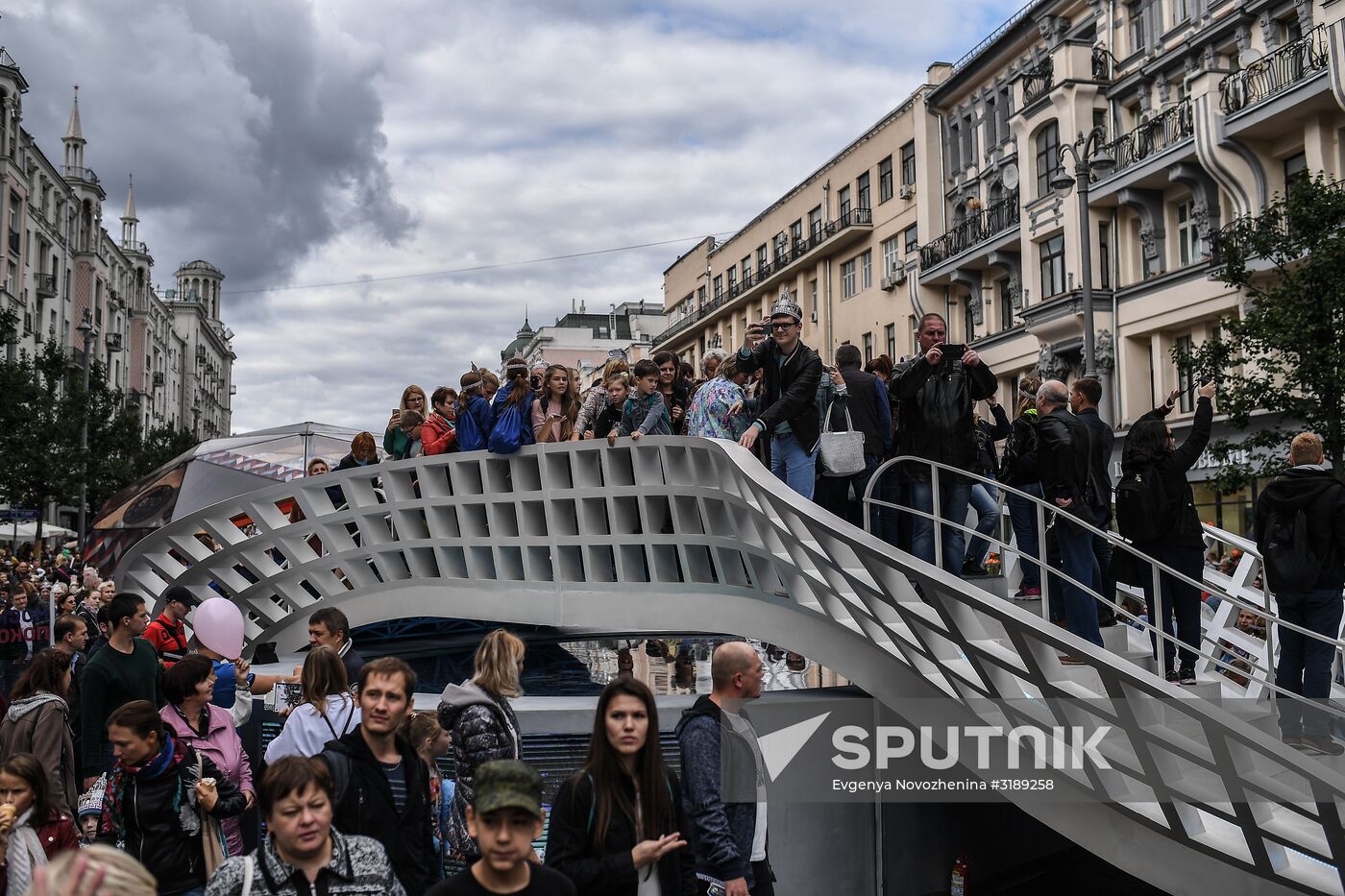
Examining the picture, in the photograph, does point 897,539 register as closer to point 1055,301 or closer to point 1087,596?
point 1087,596

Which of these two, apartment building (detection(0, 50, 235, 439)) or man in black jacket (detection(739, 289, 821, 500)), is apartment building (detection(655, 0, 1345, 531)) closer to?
man in black jacket (detection(739, 289, 821, 500))

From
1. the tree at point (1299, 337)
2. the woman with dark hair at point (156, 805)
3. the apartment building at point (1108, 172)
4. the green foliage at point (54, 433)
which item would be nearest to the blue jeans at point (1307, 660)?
the woman with dark hair at point (156, 805)

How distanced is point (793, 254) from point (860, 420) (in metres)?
40.8

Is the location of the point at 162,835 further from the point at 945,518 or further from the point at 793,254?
the point at 793,254

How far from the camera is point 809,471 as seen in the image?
9.66 meters

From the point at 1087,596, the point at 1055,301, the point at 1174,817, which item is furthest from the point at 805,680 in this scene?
the point at 1055,301

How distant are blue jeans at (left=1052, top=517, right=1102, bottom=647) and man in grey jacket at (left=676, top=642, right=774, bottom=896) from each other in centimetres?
305

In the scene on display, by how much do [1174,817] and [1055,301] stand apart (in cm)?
2606

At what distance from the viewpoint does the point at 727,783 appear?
5109 millimetres

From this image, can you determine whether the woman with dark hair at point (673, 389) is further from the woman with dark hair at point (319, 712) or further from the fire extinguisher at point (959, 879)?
the woman with dark hair at point (319, 712)

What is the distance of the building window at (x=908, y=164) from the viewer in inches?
1640

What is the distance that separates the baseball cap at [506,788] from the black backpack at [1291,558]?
542 cm

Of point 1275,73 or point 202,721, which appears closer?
point 202,721

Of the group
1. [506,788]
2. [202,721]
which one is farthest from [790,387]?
[506,788]
